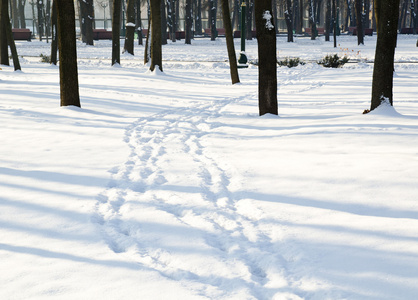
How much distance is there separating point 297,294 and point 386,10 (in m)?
7.73

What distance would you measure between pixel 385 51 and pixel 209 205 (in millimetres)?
6173

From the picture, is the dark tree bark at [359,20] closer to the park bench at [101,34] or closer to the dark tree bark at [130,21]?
the dark tree bark at [130,21]

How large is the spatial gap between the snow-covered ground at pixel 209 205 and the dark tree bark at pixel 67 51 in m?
0.59

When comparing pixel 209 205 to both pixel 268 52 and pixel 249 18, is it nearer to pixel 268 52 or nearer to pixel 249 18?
pixel 268 52

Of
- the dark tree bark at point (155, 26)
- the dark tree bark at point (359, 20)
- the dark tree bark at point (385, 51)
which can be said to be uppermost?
the dark tree bark at point (359, 20)

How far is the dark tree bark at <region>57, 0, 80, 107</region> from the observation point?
→ 1170 centimetres

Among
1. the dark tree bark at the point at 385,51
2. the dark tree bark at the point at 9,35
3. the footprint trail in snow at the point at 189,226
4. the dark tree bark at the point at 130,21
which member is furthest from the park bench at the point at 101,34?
the footprint trail in snow at the point at 189,226

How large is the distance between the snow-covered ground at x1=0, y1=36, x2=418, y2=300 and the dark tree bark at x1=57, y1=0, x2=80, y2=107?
0.59m

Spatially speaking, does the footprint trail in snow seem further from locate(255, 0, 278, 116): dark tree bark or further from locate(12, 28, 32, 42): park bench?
locate(12, 28, 32, 42): park bench

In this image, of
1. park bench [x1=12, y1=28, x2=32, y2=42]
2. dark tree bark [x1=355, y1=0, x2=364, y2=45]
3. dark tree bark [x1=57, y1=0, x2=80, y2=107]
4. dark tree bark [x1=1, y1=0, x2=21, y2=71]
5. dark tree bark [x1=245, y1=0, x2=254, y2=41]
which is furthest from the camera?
park bench [x1=12, y1=28, x2=32, y2=42]

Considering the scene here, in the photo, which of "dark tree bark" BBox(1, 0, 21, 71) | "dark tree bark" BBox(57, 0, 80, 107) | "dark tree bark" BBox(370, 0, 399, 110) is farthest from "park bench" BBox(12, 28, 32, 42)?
"dark tree bark" BBox(370, 0, 399, 110)

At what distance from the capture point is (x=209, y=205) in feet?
18.3

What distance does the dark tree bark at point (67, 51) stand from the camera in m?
11.7

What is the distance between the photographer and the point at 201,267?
409cm
